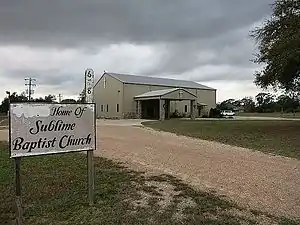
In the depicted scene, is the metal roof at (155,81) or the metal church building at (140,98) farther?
the metal roof at (155,81)

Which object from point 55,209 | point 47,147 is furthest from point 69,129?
point 55,209

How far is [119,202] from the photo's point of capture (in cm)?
654

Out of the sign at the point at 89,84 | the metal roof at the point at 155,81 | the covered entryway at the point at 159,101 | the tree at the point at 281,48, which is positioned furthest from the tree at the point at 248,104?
the sign at the point at 89,84

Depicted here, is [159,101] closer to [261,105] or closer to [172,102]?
[172,102]

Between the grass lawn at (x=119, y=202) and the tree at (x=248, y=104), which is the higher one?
the tree at (x=248, y=104)

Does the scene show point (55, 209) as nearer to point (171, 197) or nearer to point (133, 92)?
point (171, 197)

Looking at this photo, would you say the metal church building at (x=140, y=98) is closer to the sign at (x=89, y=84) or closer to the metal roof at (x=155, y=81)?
the metal roof at (x=155, y=81)

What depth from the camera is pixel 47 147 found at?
19.5 ft

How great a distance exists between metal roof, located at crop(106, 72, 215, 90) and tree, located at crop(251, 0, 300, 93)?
108ft

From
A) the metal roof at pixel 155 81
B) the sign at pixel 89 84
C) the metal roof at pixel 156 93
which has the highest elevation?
the metal roof at pixel 155 81

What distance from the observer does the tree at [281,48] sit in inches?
805

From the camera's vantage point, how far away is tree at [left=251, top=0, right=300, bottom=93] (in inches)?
805

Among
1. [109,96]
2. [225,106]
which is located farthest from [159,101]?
[225,106]

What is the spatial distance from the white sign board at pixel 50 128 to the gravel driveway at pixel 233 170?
2.65 meters
